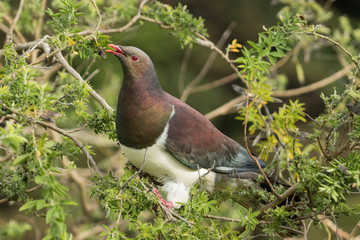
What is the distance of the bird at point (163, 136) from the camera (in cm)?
243

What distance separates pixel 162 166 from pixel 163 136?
0.50 ft

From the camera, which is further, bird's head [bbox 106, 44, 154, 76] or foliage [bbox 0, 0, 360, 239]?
bird's head [bbox 106, 44, 154, 76]

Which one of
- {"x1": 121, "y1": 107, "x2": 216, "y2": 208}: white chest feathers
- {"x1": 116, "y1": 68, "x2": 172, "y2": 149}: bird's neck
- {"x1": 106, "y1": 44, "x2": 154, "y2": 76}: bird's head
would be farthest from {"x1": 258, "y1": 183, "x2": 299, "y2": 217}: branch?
{"x1": 106, "y1": 44, "x2": 154, "y2": 76}: bird's head

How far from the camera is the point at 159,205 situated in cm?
196

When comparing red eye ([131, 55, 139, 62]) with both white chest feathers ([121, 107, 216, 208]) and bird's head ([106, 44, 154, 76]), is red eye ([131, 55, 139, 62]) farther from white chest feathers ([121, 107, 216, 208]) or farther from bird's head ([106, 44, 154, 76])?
white chest feathers ([121, 107, 216, 208])

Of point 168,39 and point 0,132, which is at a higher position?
point 0,132

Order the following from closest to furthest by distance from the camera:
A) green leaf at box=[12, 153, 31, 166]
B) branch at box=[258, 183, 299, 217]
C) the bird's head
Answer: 1. green leaf at box=[12, 153, 31, 166]
2. branch at box=[258, 183, 299, 217]
3. the bird's head

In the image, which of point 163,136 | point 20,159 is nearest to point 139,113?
point 163,136

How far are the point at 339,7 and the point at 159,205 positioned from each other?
5.52 metres

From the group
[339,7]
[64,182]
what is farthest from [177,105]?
[339,7]

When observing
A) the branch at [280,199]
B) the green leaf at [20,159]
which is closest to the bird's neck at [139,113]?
the branch at [280,199]

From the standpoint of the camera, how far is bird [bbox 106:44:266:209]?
7.97 feet

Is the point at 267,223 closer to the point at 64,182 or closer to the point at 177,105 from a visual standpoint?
the point at 177,105

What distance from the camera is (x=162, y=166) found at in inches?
100.0
